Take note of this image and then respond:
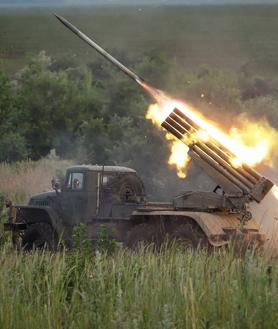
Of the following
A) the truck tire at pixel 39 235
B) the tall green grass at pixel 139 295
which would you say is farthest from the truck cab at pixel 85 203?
the tall green grass at pixel 139 295

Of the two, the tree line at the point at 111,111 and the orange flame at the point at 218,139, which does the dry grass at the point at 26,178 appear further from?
the orange flame at the point at 218,139

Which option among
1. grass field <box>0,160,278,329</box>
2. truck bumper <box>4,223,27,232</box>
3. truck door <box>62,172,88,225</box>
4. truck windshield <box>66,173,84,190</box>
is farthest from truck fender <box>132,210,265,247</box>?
grass field <box>0,160,278,329</box>

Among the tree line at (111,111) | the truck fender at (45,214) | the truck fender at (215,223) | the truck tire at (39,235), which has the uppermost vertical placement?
the tree line at (111,111)

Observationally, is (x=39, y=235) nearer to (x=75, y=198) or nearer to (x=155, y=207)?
(x=75, y=198)

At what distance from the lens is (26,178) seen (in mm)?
33781

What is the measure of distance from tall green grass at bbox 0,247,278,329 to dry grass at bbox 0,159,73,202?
18980 mm

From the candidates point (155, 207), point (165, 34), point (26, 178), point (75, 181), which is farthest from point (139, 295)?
point (165, 34)

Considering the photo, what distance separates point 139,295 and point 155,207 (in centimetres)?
852

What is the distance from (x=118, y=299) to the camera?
11078 mm

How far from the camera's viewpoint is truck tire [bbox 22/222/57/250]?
71.0 ft

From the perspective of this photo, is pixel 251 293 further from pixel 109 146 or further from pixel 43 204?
pixel 109 146

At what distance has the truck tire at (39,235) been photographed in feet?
71.0

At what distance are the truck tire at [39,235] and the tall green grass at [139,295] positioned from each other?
8.37 meters

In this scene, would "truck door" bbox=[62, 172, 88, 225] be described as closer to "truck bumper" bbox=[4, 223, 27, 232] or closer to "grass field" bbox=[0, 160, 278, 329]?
"truck bumper" bbox=[4, 223, 27, 232]
